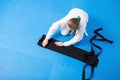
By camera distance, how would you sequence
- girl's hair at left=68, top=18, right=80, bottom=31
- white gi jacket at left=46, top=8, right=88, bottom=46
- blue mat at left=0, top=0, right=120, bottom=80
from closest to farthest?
1. girl's hair at left=68, top=18, right=80, bottom=31
2. white gi jacket at left=46, top=8, right=88, bottom=46
3. blue mat at left=0, top=0, right=120, bottom=80

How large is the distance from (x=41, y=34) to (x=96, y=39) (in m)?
1.01

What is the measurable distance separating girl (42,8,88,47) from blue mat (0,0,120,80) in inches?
8.0

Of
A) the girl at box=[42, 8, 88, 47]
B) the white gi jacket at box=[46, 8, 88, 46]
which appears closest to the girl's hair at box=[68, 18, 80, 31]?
the girl at box=[42, 8, 88, 47]

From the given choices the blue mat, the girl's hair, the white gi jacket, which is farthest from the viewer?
the blue mat

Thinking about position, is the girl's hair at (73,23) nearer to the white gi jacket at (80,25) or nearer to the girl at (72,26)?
the girl at (72,26)

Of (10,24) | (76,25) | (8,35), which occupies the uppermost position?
(10,24)

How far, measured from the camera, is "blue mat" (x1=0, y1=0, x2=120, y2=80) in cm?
330

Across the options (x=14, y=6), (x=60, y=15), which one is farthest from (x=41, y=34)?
(x=14, y=6)

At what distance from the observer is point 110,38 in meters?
3.75

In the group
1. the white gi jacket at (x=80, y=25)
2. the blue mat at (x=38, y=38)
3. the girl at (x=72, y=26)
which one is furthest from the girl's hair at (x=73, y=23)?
the blue mat at (x=38, y=38)

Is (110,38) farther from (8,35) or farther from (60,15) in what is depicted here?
(8,35)

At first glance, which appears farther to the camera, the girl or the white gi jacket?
the white gi jacket

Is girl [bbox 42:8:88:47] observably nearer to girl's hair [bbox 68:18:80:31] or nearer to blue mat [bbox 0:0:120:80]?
girl's hair [bbox 68:18:80:31]

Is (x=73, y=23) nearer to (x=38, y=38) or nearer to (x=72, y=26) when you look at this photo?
(x=72, y=26)
